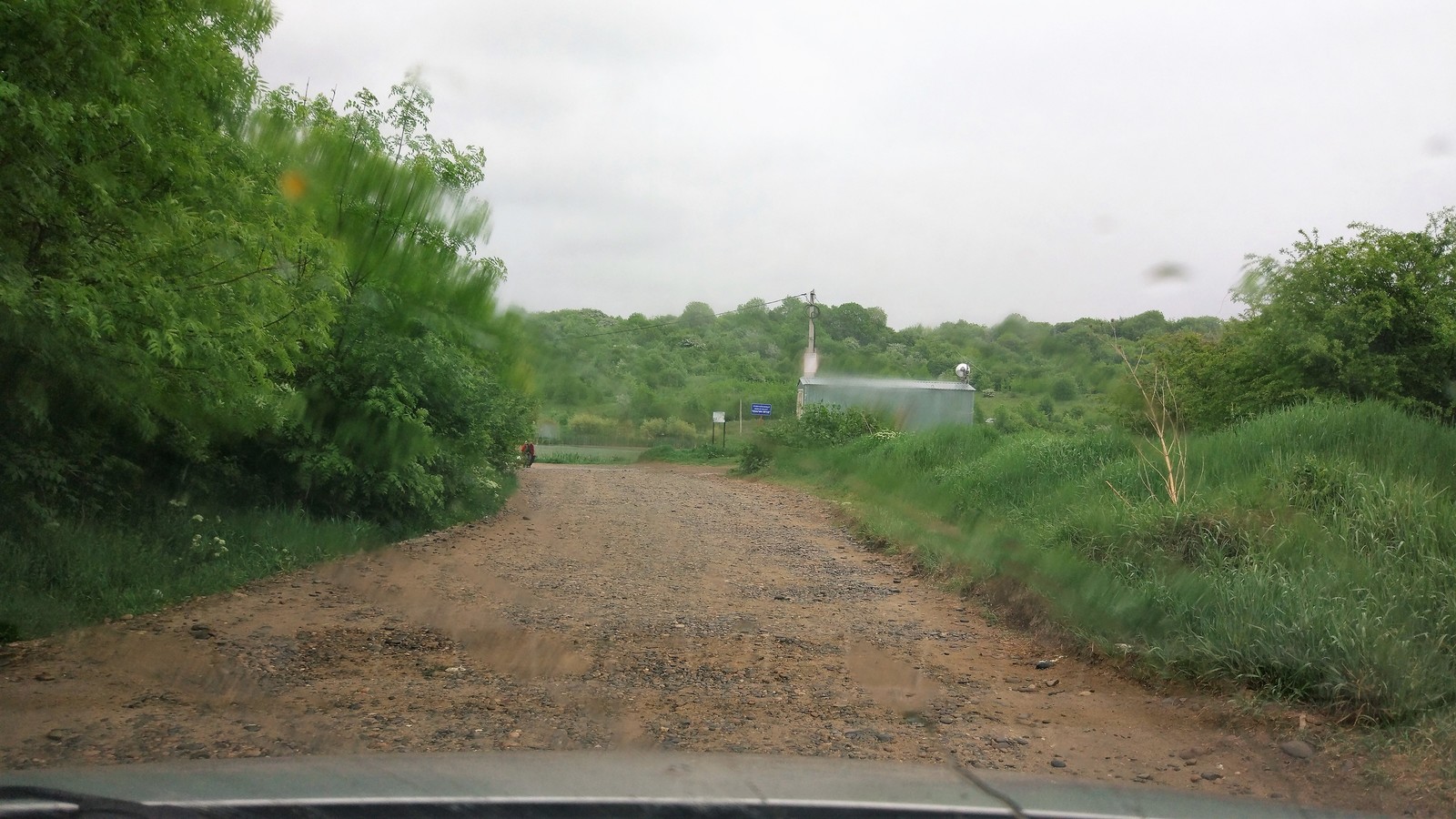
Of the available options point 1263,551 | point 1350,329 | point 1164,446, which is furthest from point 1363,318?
point 1263,551

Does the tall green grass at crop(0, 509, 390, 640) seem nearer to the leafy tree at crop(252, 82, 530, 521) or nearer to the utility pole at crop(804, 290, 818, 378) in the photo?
the leafy tree at crop(252, 82, 530, 521)

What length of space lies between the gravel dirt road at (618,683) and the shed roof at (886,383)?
11.0 m

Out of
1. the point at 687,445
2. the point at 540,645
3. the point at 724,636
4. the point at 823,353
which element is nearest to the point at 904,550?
the point at 724,636

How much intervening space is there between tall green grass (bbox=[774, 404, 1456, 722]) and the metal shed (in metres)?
7.72

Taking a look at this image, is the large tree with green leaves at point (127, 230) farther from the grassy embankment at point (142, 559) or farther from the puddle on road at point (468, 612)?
the puddle on road at point (468, 612)

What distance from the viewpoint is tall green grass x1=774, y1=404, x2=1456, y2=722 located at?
5.56 m

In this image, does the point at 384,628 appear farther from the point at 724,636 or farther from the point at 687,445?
the point at 687,445

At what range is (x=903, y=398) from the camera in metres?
23.6

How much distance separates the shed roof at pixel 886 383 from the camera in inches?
816

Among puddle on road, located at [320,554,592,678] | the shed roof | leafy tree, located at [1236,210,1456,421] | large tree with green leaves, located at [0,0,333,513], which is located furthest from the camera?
the shed roof

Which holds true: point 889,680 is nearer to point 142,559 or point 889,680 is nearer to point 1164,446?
point 1164,446

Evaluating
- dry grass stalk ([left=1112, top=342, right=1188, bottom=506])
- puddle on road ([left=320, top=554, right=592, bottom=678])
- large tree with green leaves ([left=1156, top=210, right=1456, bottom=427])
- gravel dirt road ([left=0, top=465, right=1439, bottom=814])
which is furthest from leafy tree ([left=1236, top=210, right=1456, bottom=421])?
puddle on road ([left=320, top=554, right=592, bottom=678])

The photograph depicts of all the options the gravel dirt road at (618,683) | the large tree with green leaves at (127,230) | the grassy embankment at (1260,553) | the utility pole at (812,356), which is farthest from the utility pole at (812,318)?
the large tree with green leaves at (127,230)

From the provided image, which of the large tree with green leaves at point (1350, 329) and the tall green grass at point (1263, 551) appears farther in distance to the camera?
the large tree with green leaves at point (1350, 329)
